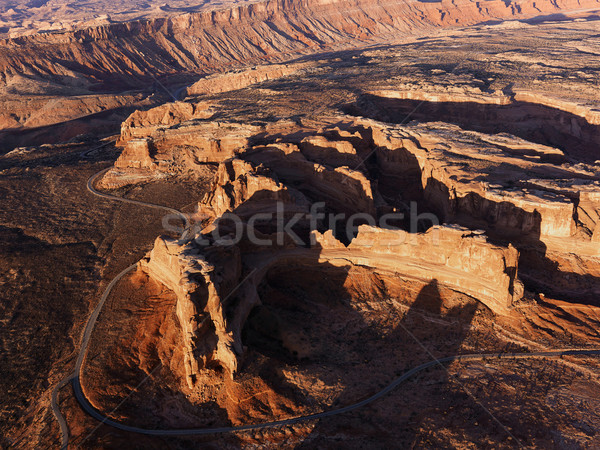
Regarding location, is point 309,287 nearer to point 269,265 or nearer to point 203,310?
point 269,265

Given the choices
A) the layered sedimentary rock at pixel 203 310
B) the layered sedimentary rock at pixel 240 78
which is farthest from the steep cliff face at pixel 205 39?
the layered sedimentary rock at pixel 203 310

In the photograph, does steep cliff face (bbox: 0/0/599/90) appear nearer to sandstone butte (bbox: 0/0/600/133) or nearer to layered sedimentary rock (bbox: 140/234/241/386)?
sandstone butte (bbox: 0/0/600/133)

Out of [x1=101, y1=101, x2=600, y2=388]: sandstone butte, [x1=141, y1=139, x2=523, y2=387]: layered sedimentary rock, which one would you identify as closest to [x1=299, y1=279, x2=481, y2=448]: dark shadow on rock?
[x1=141, y1=139, x2=523, y2=387]: layered sedimentary rock

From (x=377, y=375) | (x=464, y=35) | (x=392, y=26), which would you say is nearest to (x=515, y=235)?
(x=377, y=375)

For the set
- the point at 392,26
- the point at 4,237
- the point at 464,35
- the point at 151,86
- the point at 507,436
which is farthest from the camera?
the point at 392,26

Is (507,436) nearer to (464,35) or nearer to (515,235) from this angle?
(515,235)

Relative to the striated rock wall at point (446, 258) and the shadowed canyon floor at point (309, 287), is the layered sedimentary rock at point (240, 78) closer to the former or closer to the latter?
the shadowed canyon floor at point (309, 287)
